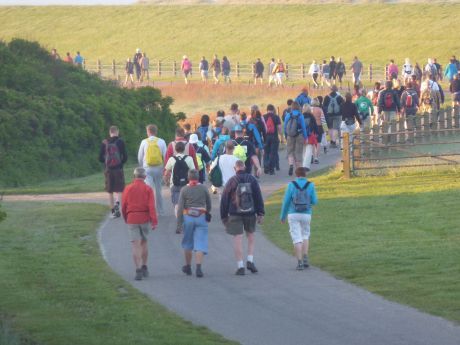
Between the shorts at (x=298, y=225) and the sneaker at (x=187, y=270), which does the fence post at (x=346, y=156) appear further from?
the sneaker at (x=187, y=270)

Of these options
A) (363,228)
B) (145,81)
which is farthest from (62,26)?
(363,228)

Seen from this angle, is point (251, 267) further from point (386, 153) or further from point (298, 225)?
point (386, 153)

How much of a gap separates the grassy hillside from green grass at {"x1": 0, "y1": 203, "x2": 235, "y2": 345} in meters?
69.9

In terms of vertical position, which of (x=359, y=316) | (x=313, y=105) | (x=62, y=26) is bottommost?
(x=359, y=316)

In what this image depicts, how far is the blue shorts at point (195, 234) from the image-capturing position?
59.7ft

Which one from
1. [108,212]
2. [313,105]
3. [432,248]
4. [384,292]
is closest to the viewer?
[384,292]

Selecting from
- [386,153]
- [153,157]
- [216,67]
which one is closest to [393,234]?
[153,157]

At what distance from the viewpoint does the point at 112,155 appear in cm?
2414

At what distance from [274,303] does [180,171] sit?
6415 mm

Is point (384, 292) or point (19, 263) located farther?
point (19, 263)

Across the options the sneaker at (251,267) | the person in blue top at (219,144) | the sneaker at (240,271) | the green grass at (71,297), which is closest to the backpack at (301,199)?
the sneaker at (251,267)

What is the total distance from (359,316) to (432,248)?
199 inches

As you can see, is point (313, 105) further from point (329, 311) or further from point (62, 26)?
point (62, 26)

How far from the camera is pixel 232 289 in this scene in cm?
1719
